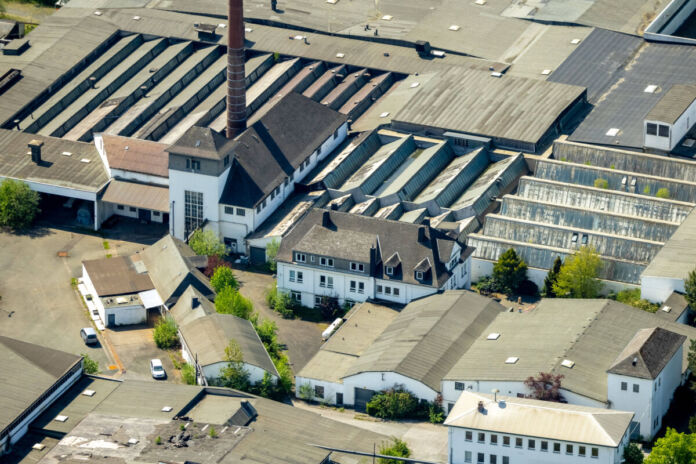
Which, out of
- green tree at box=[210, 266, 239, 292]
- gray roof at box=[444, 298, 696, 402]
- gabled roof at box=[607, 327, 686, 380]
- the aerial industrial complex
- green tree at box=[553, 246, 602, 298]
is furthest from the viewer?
green tree at box=[210, 266, 239, 292]

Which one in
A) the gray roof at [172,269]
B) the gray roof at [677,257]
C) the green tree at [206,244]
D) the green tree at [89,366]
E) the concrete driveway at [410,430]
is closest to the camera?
the concrete driveway at [410,430]

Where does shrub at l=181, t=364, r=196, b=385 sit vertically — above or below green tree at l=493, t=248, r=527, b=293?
below

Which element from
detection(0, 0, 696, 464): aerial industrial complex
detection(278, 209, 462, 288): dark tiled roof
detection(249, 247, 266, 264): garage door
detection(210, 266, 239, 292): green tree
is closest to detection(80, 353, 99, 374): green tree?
detection(0, 0, 696, 464): aerial industrial complex

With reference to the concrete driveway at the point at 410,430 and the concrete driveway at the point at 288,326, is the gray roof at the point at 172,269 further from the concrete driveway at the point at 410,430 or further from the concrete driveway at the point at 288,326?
the concrete driveway at the point at 410,430


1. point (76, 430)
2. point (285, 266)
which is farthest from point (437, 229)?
point (76, 430)

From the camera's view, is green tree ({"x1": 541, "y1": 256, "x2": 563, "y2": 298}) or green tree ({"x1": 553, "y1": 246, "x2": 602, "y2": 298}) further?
green tree ({"x1": 541, "y1": 256, "x2": 563, "y2": 298})

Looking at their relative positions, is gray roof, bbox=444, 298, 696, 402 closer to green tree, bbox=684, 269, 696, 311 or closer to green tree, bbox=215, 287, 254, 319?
green tree, bbox=684, 269, 696, 311

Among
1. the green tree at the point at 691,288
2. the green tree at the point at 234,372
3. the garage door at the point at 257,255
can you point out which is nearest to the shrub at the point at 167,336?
the green tree at the point at 234,372

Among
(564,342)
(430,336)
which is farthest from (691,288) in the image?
(430,336)
